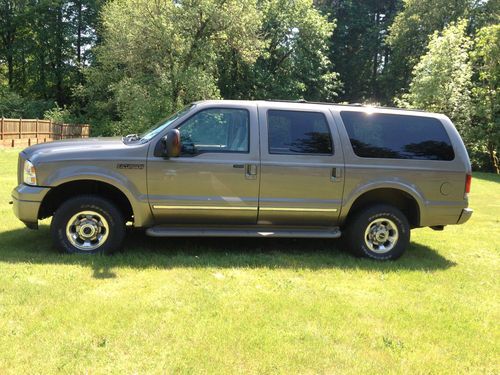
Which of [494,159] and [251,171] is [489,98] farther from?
[251,171]

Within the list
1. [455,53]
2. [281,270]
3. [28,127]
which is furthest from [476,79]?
[281,270]

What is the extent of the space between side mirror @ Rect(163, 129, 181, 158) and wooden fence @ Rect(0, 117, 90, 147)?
2261 cm

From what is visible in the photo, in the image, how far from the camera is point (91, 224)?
18.3 feet

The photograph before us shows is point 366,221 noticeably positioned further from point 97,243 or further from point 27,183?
point 27,183

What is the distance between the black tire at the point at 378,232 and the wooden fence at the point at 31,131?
2355cm

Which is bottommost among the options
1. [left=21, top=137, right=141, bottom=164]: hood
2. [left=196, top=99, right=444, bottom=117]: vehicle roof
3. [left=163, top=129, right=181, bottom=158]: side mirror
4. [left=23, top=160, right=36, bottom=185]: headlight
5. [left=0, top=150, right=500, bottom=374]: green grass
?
[left=0, top=150, right=500, bottom=374]: green grass

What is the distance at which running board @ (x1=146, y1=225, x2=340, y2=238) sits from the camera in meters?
5.61

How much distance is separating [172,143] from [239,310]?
6.93 ft

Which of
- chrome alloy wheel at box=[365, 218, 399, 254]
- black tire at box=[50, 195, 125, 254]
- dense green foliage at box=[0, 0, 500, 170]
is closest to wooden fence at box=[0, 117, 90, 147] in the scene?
dense green foliage at box=[0, 0, 500, 170]

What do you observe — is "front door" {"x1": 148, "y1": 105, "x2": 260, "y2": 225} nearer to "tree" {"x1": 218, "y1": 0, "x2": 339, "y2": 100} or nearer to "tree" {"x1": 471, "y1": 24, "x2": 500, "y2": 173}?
"tree" {"x1": 471, "y1": 24, "x2": 500, "y2": 173}

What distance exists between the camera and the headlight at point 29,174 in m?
5.39

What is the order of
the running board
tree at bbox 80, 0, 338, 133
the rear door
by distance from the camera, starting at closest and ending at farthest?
the running board, the rear door, tree at bbox 80, 0, 338, 133

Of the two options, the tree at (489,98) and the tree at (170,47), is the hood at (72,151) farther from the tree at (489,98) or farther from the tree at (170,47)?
the tree at (489,98)

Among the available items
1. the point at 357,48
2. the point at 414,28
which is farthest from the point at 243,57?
the point at 357,48
